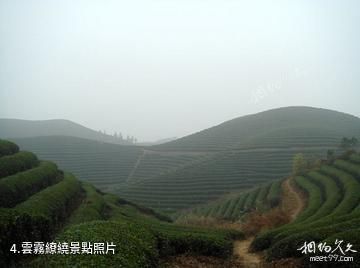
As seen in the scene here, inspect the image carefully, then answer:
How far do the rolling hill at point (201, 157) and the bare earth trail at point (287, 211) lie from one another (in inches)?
977

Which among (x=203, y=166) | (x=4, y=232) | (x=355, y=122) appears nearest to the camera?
(x=4, y=232)

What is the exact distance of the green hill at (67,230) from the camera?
13422mm

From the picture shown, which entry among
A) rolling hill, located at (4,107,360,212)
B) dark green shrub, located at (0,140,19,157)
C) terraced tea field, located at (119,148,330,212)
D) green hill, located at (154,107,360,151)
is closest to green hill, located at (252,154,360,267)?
terraced tea field, located at (119,148,330,212)

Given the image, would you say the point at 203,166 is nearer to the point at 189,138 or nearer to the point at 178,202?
the point at 178,202

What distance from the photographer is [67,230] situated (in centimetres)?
1586

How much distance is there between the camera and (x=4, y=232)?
16.5 meters

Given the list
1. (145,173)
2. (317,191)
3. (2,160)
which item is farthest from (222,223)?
(145,173)

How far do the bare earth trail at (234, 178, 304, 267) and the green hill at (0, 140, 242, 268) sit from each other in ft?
3.56

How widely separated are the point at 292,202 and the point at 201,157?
7325 centimetres

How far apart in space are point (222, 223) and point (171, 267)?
84.0ft

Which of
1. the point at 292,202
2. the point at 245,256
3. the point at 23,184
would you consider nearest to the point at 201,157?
the point at 292,202

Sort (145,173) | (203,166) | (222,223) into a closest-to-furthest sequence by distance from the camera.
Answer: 1. (222,223)
2. (203,166)
3. (145,173)

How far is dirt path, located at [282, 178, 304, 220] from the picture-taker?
3972 centimetres

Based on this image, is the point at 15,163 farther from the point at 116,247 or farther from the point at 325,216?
the point at 325,216
